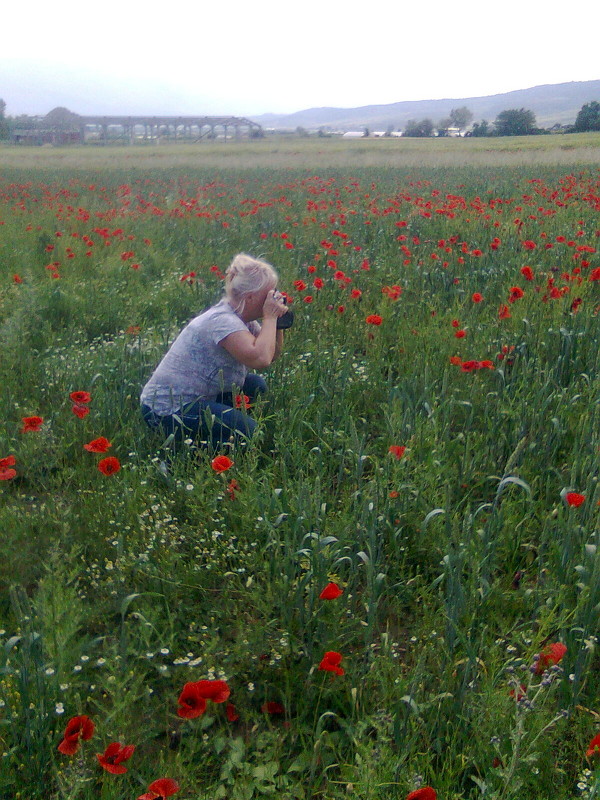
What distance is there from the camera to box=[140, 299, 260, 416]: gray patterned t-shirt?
3.65m

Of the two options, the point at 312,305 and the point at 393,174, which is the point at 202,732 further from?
the point at 393,174

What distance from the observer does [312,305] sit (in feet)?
17.5

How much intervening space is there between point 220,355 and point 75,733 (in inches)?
91.3

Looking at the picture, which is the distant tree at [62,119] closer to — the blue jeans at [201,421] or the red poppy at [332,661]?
the blue jeans at [201,421]

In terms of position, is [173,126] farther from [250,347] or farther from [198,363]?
[250,347]

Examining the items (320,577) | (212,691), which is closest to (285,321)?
(320,577)

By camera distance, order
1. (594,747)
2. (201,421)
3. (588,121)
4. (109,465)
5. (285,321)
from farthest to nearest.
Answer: (588,121) < (285,321) < (201,421) < (109,465) < (594,747)

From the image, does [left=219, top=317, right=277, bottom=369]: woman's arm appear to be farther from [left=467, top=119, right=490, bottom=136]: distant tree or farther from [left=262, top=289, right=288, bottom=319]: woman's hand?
[left=467, top=119, right=490, bottom=136]: distant tree

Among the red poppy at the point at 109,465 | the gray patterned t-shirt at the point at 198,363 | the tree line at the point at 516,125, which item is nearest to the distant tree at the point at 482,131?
the tree line at the point at 516,125

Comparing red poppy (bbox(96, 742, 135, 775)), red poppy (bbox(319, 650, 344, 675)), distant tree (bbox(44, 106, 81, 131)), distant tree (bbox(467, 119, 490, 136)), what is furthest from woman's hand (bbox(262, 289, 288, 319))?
distant tree (bbox(44, 106, 81, 131))

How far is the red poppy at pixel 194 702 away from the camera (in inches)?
65.6

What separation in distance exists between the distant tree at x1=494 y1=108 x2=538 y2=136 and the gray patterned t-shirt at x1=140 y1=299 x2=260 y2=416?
52.2 meters

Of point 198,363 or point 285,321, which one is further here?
point 285,321

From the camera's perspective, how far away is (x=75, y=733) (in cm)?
163
